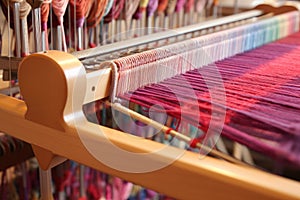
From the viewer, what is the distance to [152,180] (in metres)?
0.58

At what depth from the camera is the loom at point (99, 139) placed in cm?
52

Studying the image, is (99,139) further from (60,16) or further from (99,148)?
(60,16)

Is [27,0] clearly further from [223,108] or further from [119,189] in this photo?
[119,189]

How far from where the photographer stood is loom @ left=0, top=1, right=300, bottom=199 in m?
0.52

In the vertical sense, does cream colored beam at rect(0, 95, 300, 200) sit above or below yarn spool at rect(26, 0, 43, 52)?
below

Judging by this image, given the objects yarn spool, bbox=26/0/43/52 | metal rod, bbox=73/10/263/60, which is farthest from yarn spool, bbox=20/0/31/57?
metal rod, bbox=73/10/263/60

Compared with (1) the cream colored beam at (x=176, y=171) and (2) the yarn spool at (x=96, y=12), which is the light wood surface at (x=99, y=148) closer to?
(1) the cream colored beam at (x=176, y=171)

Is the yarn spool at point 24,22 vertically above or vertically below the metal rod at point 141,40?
above

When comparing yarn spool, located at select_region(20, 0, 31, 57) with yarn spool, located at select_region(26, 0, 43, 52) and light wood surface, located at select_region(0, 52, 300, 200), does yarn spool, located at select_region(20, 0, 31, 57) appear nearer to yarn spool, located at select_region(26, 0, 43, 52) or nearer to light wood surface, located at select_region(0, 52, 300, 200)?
yarn spool, located at select_region(26, 0, 43, 52)

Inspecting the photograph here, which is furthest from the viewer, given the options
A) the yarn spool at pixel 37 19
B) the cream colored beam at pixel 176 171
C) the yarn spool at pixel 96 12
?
the yarn spool at pixel 96 12

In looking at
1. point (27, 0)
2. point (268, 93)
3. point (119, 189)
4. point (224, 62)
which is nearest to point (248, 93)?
point (268, 93)

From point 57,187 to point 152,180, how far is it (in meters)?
0.78

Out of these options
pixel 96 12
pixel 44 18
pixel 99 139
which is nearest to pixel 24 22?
pixel 44 18

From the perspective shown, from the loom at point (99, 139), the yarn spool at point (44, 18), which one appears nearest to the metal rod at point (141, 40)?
the loom at point (99, 139)
